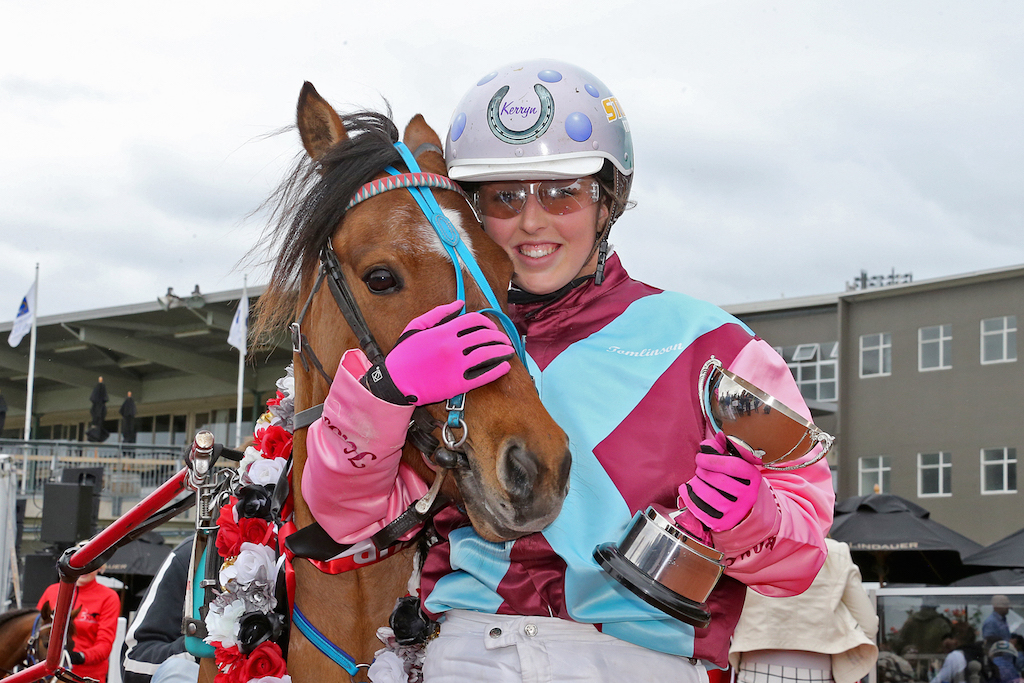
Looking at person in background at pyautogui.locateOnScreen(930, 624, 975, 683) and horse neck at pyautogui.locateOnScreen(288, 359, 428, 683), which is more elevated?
horse neck at pyautogui.locateOnScreen(288, 359, 428, 683)

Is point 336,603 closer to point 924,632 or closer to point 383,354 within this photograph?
point 383,354

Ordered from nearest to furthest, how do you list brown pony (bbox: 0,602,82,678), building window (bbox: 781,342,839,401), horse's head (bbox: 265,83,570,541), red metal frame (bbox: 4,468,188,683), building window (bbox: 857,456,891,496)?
1. horse's head (bbox: 265,83,570,541)
2. red metal frame (bbox: 4,468,188,683)
3. brown pony (bbox: 0,602,82,678)
4. building window (bbox: 857,456,891,496)
5. building window (bbox: 781,342,839,401)

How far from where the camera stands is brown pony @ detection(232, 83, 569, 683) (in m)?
1.77

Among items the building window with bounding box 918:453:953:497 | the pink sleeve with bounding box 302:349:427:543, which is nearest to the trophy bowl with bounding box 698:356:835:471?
the pink sleeve with bounding box 302:349:427:543

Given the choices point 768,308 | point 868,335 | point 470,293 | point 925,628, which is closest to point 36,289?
point 925,628

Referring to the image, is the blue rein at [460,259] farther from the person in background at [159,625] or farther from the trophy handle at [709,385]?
the person in background at [159,625]

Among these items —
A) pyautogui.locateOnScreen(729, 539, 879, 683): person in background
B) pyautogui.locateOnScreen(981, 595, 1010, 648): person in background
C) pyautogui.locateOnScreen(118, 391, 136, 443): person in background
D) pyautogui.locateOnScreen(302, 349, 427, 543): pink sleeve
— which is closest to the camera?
pyautogui.locateOnScreen(302, 349, 427, 543): pink sleeve

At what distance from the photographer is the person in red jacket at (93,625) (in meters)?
6.48

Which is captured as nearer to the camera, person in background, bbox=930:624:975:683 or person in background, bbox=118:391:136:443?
A: person in background, bbox=930:624:975:683

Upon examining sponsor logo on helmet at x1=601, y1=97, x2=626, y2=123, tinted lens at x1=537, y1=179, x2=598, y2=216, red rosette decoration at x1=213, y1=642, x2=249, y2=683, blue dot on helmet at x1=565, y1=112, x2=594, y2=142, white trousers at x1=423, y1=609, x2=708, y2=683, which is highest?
sponsor logo on helmet at x1=601, y1=97, x2=626, y2=123

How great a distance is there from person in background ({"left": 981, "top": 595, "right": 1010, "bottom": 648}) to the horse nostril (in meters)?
5.53

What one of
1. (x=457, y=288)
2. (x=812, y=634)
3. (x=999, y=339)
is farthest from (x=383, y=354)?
(x=999, y=339)

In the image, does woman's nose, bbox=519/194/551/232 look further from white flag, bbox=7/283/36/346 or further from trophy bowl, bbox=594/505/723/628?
white flag, bbox=7/283/36/346

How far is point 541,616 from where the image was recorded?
1.92 metres
